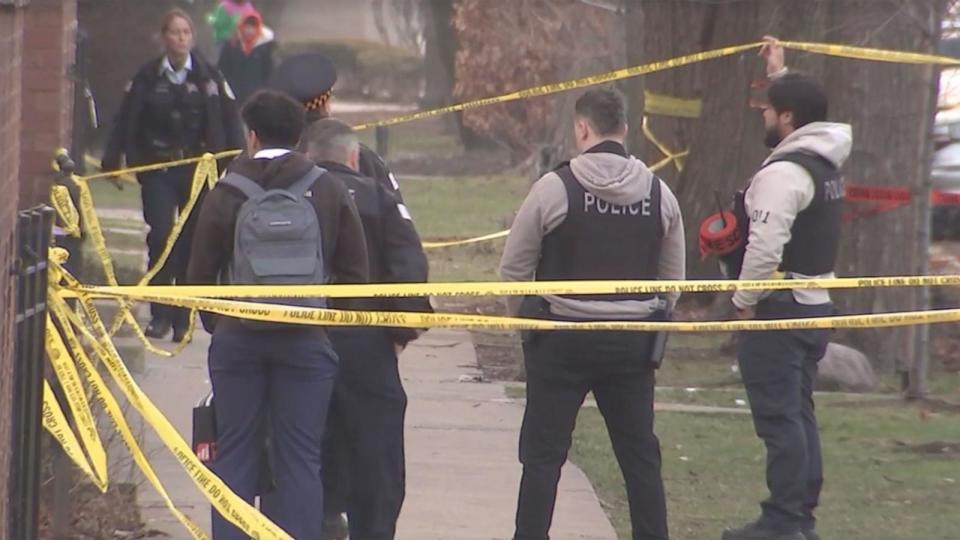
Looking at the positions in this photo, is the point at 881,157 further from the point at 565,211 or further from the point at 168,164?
the point at 565,211

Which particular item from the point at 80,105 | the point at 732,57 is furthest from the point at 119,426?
the point at 732,57

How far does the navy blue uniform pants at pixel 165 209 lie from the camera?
11164mm

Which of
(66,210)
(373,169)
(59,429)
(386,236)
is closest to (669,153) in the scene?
(373,169)

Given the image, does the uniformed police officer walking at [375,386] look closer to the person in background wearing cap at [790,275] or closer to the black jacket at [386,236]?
the black jacket at [386,236]

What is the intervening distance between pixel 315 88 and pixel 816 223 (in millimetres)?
1974

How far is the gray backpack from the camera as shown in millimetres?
5875

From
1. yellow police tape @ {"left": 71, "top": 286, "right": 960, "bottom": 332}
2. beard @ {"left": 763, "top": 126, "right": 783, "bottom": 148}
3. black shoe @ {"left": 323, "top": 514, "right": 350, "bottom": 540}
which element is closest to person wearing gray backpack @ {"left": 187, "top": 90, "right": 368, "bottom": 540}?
yellow police tape @ {"left": 71, "top": 286, "right": 960, "bottom": 332}

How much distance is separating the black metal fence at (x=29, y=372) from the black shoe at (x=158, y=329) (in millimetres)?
6189

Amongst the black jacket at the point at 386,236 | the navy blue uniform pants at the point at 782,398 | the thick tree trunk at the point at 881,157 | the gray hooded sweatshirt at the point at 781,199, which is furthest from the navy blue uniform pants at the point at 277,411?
the thick tree trunk at the point at 881,157

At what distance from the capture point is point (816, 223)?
7.06 meters

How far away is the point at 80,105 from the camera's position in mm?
9539

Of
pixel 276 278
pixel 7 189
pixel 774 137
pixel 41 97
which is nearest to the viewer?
pixel 7 189

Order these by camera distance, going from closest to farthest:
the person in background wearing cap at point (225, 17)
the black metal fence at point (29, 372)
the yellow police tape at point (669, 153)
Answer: the black metal fence at point (29, 372) < the yellow police tape at point (669, 153) < the person in background wearing cap at point (225, 17)

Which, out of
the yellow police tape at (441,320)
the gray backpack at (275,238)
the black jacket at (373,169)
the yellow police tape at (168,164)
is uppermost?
the yellow police tape at (168,164)
